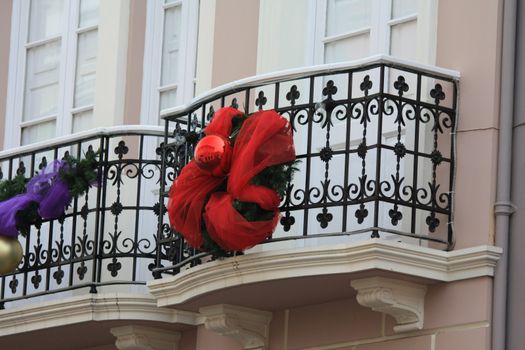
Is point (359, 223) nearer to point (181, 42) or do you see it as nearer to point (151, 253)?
point (151, 253)

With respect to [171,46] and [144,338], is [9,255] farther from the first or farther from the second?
[171,46]

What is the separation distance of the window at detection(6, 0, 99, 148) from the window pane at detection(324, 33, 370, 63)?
2866mm

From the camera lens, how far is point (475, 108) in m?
14.6

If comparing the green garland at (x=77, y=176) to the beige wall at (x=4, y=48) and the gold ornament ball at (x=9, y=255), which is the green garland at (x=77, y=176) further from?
the beige wall at (x=4, y=48)

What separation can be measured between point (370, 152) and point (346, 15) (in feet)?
5.21

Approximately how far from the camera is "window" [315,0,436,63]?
1516 cm

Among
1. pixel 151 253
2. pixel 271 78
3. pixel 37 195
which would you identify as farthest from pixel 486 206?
pixel 37 195

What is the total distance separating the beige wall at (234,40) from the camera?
54.2 ft

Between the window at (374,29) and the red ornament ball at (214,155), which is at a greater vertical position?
the window at (374,29)

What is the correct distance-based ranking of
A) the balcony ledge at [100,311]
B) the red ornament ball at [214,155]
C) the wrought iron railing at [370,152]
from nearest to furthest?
the wrought iron railing at [370,152]
the red ornament ball at [214,155]
the balcony ledge at [100,311]

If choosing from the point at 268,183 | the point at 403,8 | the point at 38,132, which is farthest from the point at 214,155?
the point at 38,132

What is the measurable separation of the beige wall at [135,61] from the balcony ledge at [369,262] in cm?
334

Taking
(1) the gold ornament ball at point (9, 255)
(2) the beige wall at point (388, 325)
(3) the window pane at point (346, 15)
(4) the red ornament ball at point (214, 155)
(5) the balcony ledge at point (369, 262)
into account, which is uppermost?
(3) the window pane at point (346, 15)

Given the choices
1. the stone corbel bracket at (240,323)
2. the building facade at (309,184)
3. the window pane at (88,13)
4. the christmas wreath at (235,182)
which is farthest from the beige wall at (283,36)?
the window pane at (88,13)
